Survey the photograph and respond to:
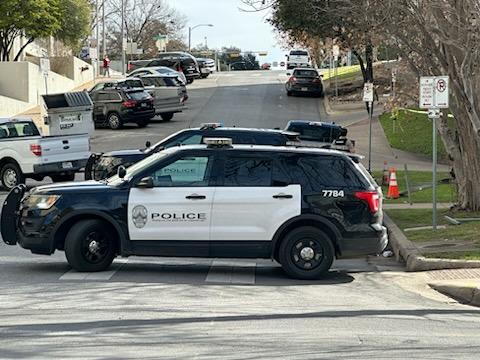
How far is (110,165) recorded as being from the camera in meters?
18.1

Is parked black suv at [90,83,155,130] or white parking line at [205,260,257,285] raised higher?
parked black suv at [90,83,155,130]

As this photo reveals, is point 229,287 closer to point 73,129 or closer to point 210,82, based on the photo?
point 73,129

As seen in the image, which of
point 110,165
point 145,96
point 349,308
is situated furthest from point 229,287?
point 145,96

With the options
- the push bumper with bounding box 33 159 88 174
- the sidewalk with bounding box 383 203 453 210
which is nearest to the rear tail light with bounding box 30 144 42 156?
the push bumper with bounding box 33 159 88 174

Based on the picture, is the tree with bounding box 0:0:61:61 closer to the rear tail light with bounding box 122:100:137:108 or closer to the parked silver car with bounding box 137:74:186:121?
the parked silver car with bounding box 137:74:186:121

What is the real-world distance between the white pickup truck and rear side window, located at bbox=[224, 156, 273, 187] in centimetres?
1132

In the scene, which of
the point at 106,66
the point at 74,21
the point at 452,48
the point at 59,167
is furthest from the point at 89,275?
the point at 106,66

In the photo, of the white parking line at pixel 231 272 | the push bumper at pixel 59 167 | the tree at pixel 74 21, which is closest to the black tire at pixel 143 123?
the push bumper at pixel 59 167

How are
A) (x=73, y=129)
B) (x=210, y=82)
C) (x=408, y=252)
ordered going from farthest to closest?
(x=210, y=82) < (x=73, y=129) < (x=408, y=252)

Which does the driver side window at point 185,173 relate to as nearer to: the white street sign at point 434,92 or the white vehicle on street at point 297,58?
the white street sign at point 434,92

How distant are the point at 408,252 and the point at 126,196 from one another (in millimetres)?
4954

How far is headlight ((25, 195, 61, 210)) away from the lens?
1138 cm

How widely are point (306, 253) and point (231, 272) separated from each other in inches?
49.5

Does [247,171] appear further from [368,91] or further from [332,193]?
[368,91]
